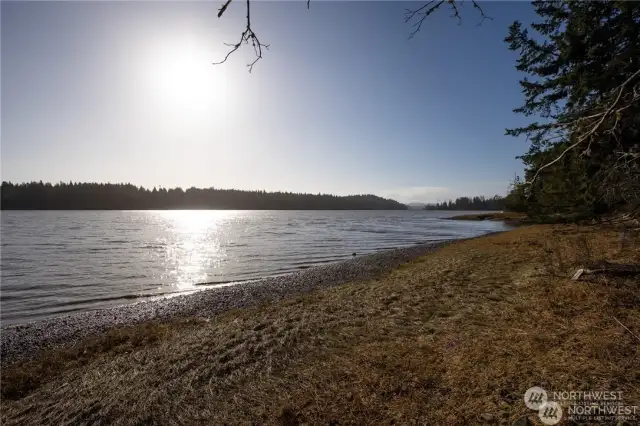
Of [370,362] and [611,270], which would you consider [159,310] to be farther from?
[611,270]

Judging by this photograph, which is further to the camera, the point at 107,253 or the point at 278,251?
the point at 278,251

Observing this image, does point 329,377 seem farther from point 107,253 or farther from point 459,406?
point 107,253

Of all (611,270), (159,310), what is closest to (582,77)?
(611,270)

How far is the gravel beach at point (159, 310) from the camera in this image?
387 inches

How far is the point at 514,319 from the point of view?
5.90 meters

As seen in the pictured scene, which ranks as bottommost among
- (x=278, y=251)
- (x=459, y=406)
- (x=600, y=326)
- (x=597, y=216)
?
(x=278, y=251)

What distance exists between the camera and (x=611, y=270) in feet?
22.9

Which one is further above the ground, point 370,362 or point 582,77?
point 582,77

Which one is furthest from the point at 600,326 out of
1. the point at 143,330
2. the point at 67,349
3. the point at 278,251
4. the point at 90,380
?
the point at 278,251

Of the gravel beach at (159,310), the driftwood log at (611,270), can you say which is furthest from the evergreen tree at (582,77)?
the gravel beach at (159,310)

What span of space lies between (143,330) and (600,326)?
1133cm

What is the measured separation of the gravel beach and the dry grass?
1.85 metres

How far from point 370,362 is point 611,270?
6.32 meters

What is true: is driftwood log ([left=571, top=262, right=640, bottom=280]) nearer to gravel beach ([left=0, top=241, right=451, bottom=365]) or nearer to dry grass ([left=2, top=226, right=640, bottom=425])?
dry grass ([left=2, top=226, right=640, bottom=425])
